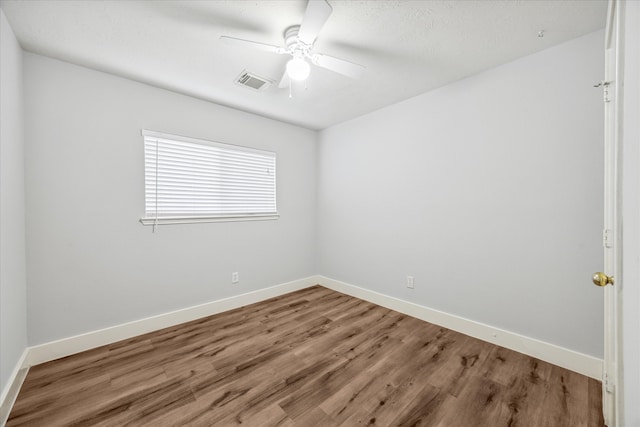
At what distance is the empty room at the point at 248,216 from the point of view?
1.61 m

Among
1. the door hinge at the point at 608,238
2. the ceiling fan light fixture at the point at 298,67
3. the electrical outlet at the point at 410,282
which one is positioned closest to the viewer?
the door hinge at the point at 608,238

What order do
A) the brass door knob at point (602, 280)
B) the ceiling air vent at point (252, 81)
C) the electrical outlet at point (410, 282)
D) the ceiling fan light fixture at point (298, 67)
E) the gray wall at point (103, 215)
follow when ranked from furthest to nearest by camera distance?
the electrical outlet at point (410, 282) → the ceiling air vent at point (252, 81) → the gray wall at point (103, 215) → the ceiling fan light fixture at point (298, 67) → the brass door knob at point (602, 280)

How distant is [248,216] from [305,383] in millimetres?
2087

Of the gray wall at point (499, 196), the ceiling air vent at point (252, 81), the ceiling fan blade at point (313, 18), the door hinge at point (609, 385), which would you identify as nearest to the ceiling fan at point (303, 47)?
the ceiling fan blade at point (313, 18)

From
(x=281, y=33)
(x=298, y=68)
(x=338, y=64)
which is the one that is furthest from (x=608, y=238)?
(x=281, y=33)

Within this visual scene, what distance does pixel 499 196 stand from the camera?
2299 mm

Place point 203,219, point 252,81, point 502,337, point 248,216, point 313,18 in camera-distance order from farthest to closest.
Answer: point 248,216 < point 203,219 < point 252,81 < point 502,337 < point 313,18

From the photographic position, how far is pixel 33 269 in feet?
6.75

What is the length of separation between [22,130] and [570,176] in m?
4.24

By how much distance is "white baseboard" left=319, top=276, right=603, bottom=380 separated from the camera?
1.89 meters

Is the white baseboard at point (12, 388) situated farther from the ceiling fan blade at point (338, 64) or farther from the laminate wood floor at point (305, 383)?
the ceiling fan blade at point (338, 64)

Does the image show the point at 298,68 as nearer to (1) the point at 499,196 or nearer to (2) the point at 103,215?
(1) the point at 499,196

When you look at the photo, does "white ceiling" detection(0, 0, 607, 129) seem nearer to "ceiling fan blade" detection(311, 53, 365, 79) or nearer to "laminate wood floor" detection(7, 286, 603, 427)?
"ceiling fan blade" detection(311, 53, 365, 79)

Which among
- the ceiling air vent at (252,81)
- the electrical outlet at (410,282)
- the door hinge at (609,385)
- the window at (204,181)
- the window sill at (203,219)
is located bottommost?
the door hinge at (609,385)
